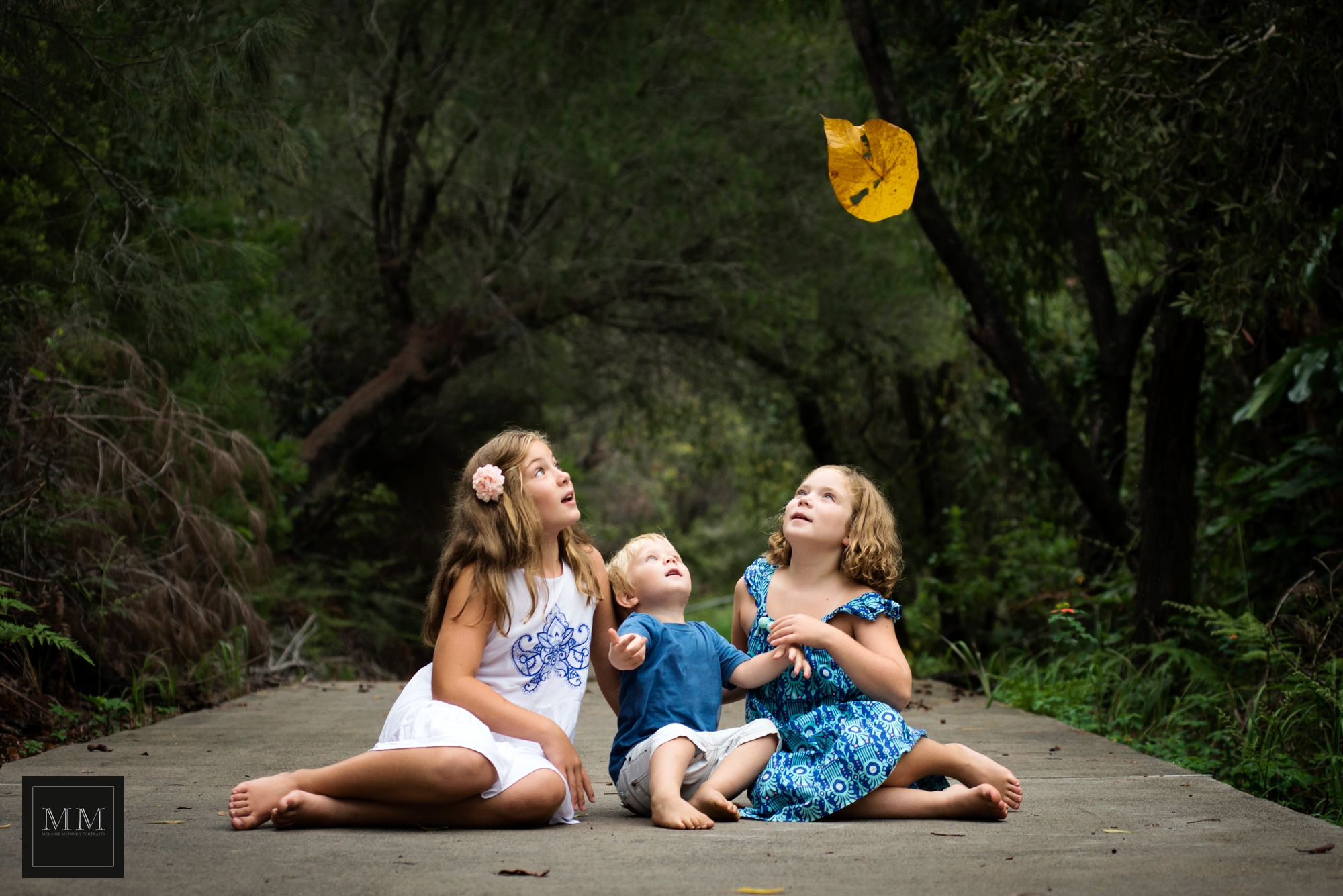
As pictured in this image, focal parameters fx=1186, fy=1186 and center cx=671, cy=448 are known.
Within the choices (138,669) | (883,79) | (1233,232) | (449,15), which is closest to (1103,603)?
(1233,232)

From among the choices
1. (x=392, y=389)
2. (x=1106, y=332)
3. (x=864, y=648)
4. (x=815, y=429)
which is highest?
(x=1106, y=332)

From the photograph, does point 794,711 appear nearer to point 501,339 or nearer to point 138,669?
point 138,669

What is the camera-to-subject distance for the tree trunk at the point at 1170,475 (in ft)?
19.8

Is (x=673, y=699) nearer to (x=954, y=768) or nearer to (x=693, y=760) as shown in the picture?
(x=693, y=760)

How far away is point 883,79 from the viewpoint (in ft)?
21.5

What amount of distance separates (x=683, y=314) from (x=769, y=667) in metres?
8.00

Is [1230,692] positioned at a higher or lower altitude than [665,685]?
lower

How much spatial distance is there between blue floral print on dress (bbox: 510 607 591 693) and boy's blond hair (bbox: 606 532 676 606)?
0.16 m

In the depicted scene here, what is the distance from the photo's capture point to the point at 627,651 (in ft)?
9.98

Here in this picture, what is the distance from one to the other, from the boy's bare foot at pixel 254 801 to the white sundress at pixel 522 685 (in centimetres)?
27

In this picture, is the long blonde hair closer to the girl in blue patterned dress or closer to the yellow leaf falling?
the girl in blue patterned dress

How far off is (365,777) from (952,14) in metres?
6.15

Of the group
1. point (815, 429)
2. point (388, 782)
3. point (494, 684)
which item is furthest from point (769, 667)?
point (815, 429)

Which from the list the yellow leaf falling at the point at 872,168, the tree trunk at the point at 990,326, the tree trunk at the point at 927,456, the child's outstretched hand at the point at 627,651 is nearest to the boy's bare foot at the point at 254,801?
the child's outstretched hand at the point at 627,651
